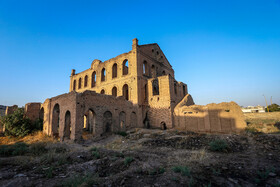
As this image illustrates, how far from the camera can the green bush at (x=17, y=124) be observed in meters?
16.0

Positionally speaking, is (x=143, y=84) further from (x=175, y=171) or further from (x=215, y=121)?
(x=175, y=171)

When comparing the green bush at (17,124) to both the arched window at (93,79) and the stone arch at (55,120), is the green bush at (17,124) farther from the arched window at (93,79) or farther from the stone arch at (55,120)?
the arched window at (93,79)

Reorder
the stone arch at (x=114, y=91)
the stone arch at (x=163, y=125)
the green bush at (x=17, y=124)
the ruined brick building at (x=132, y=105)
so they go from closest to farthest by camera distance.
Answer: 1. the ruined brick building at (x=132, y=105)
2. the green bush at (x=17, y=124)
3. the stone arch at (x=163, y=125)
4. the stone arch at (x=114, y=91)

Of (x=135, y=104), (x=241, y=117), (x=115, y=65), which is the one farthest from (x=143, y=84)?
(x=241, y=117)

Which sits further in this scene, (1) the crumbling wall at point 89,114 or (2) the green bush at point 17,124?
(2) the green bush at point 17,124

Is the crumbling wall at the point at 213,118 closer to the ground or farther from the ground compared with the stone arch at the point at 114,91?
closer to the ground

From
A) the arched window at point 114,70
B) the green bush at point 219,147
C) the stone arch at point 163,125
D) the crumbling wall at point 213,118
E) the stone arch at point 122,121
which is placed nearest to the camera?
the green bush at point 219,147

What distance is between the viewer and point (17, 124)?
16.5 m

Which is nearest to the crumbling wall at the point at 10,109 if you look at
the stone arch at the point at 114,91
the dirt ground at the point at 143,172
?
the stone arch at the point at 114,91

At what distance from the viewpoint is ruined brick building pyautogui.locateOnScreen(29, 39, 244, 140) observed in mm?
12844

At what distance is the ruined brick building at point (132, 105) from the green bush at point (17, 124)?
2224 mm

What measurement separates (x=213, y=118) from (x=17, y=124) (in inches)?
853

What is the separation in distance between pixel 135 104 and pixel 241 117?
11.4 m

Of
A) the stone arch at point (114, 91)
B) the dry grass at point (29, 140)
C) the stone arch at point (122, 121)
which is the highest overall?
the stone arch at point (114, 91)
